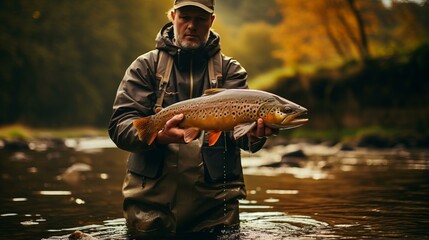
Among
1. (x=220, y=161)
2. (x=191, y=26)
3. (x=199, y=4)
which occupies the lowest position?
(x=220, y=161)

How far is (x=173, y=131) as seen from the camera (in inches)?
187

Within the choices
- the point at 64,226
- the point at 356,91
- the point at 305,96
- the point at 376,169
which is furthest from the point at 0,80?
the point at 64,226

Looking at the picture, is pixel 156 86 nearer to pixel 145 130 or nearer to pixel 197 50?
pixel 197 50

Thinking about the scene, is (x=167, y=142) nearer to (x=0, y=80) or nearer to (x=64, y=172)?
(x=64, y=172)

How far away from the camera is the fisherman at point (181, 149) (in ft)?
17.3

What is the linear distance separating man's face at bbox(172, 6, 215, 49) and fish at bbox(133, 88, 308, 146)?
702mm

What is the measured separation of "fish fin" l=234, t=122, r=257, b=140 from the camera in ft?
14.7

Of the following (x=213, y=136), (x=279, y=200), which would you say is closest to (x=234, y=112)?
(x=213, y=136)

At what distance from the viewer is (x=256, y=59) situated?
73.6 meters

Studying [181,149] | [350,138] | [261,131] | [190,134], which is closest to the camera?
[261,131]

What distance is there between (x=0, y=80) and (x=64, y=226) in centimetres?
3550

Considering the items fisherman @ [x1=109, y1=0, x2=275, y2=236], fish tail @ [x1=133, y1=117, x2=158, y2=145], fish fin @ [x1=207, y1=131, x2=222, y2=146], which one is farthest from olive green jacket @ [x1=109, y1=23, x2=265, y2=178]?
fish fin @ [x1=207, y1=131, x2=222, y2=146]

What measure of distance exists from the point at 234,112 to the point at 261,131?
23 centimetres

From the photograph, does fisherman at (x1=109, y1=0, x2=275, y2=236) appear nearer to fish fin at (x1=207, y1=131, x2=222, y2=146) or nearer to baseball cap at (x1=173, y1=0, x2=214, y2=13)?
baseball cap at (x1=173, y1=0, x2=214, y2=13)
